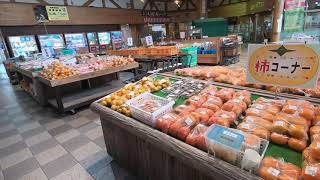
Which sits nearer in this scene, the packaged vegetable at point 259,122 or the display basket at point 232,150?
the display basket at point 232,150

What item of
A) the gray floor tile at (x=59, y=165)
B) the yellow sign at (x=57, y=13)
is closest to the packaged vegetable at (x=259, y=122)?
the gray floor tile at (x=59, y=165)

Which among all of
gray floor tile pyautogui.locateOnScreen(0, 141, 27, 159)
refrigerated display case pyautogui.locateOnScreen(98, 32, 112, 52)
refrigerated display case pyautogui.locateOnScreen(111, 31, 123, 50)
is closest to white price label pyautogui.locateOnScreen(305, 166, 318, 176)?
gray floor tile pyautogui.locateOnScreen(0, 141, 27, 159)

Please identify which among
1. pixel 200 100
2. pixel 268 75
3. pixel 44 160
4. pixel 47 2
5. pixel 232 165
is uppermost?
pixel 47 2

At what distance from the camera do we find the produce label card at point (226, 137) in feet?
3.60

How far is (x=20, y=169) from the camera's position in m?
2.53

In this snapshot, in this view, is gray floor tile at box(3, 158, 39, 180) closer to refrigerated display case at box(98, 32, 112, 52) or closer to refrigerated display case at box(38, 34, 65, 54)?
refrigerated display case at box(38, 34, 65, 54)

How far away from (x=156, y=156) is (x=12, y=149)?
2746 mm

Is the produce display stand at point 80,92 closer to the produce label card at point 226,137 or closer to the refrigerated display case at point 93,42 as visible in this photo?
the produce label card at point 226,137

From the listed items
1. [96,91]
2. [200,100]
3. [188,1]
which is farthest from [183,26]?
[200,100]

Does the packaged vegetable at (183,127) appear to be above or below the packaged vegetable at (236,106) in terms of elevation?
below

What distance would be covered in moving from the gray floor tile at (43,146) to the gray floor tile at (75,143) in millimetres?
219

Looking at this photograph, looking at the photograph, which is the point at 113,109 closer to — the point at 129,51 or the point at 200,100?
the point at 200,100

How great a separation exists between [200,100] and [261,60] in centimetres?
67

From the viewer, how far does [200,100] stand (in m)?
1.90
